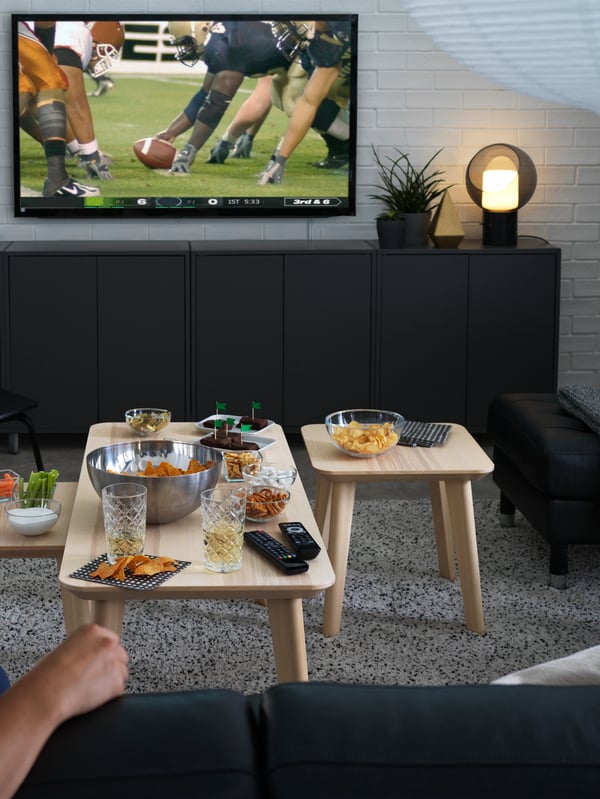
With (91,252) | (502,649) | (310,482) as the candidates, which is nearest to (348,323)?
(310,482)

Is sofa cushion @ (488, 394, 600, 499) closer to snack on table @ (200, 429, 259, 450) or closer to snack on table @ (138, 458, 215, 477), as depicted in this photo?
snack on table @ (200, 429, 259, 450)

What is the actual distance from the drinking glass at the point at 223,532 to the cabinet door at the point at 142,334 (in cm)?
282

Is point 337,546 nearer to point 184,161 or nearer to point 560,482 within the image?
point 560,482

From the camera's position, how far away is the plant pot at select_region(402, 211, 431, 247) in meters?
5.26

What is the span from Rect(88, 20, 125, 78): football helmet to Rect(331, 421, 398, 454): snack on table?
9.14 feet

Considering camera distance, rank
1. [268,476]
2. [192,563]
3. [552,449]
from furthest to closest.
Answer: [552,449]
[268,476]
[192,563]

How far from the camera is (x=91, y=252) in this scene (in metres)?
5.10

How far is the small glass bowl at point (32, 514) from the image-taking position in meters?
2.74

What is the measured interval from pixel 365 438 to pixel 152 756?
220cm

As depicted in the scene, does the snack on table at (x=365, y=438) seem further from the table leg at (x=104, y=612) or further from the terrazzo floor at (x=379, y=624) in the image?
the table leg at (x=104, y=612)

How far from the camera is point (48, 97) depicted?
535 cm

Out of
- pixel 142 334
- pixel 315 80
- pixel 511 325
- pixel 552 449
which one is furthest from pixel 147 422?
pixel 315 80

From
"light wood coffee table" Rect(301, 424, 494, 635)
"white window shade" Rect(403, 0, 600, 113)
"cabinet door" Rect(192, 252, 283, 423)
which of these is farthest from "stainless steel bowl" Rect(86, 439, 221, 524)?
"cabinet door" Rect(192, 252, 283, 423)

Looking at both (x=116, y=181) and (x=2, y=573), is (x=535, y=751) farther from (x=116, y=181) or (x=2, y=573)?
(x=116, y=181)
